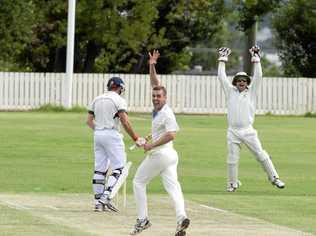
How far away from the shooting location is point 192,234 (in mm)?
15219

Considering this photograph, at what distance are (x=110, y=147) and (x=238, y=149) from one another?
434 cm

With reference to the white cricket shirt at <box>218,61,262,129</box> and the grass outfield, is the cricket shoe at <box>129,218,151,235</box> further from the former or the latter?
the white cricket shirt at <box>218,61,262,129</box>

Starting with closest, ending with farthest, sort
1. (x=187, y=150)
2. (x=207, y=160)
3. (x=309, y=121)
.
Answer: (x=207, y=160) → (x=187, y=150) → (x=309, y=121)

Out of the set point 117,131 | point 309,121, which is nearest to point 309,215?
point 117,131

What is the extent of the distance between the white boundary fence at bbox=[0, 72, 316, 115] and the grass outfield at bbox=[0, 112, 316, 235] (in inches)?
396

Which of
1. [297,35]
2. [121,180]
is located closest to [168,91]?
[297,35]

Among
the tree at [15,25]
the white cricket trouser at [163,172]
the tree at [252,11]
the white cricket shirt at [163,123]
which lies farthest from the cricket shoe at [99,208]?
the tree at [252,11]

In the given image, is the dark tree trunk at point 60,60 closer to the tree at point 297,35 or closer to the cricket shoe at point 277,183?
the tree at point 297,35

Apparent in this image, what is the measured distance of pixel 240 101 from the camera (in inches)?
853

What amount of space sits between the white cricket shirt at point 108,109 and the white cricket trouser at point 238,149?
394 centimetres

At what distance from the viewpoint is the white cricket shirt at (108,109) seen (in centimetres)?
1798

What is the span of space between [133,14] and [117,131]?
42.2 m

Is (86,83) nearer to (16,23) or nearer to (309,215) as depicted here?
(16,23)

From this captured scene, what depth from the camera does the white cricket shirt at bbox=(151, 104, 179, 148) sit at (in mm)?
14945
